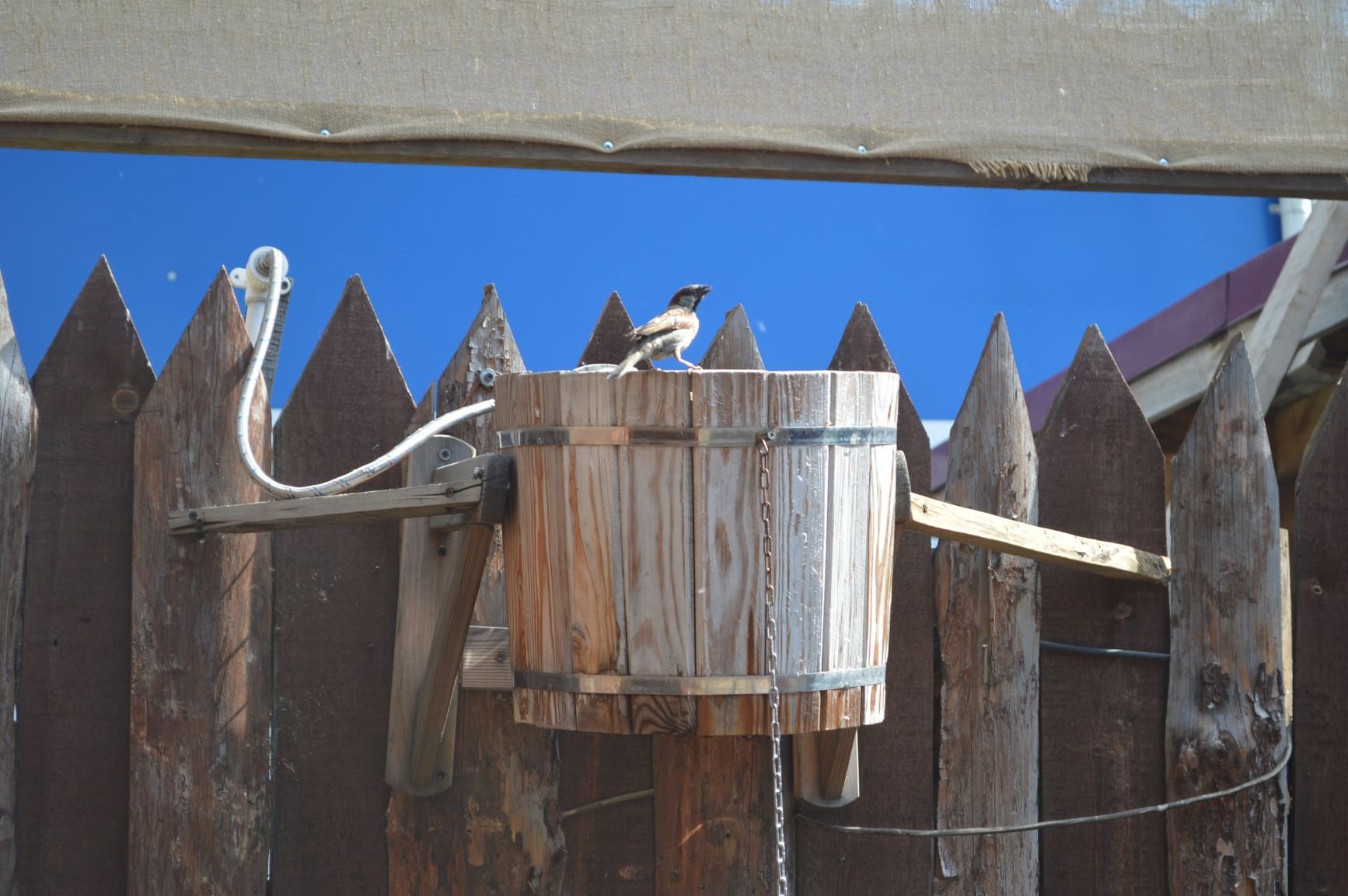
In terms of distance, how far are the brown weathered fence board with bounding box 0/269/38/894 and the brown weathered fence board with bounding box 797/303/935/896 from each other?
5.47 ft

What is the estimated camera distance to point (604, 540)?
8.16 ft

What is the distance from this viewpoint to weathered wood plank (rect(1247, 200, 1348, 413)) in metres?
4.42

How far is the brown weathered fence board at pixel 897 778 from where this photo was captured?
314cm

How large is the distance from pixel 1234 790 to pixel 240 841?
2.13 m

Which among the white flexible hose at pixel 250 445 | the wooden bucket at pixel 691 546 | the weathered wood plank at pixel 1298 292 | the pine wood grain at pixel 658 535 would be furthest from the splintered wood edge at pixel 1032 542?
the weathered wood plank at pixel 1298 292

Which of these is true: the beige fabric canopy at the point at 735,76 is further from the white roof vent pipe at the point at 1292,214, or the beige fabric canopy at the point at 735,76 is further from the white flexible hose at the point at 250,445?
the white roof vent pipe at the point at 1292,214

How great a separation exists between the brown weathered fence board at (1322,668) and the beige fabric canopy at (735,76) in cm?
71

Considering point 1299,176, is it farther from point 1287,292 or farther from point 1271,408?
point 1271,408

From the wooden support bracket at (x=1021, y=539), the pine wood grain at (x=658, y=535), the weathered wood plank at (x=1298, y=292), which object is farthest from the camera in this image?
the weathered wood plank at (x=1298, y=292)

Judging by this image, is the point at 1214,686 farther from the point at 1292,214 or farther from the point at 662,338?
the point at 1292,214

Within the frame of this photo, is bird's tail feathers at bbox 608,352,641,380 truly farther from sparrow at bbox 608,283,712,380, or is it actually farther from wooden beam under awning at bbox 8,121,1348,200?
wooden beam under awning at bbox 8,121,1348,200

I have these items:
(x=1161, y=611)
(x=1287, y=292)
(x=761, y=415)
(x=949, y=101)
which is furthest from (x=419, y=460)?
(x=1287, y=292)

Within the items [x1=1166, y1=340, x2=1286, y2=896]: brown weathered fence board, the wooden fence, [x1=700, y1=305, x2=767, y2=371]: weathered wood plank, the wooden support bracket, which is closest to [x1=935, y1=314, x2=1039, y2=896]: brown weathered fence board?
the wooden fence

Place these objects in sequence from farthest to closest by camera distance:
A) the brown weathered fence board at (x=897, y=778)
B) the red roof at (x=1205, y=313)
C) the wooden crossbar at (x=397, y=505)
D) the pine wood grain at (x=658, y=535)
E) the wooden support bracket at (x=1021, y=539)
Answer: the red roof at (x=1205, y=313) < the brown weathered fence board at (x=897, y=778) < the wooden support bracket at (x=1021, y=539) < the wooden crossbar at (x=397, y=505) < the pine wood grain at (x=658, y=535)
